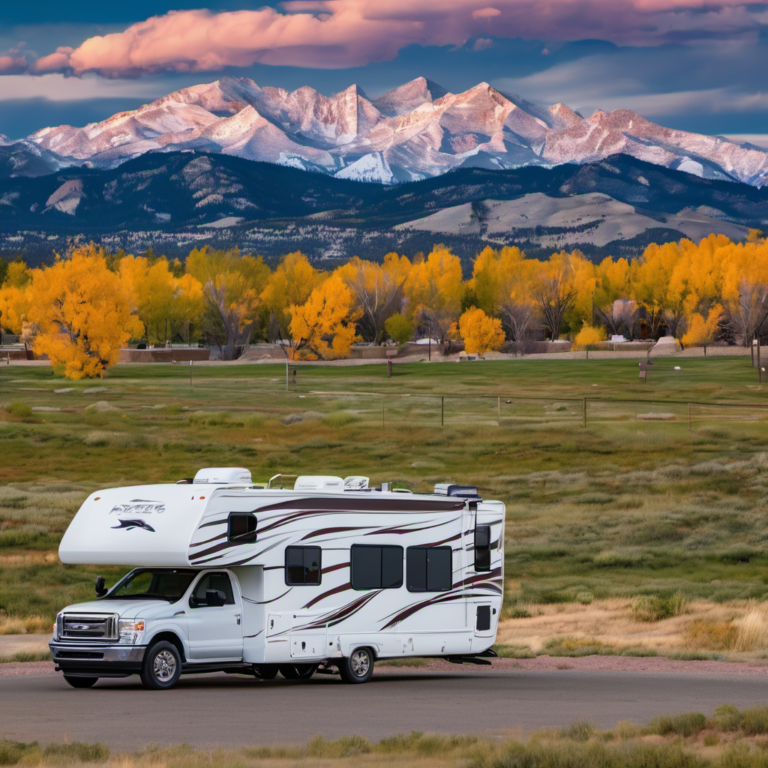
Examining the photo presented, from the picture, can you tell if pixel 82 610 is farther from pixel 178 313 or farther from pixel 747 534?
pixel 178 313

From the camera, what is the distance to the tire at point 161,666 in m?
16.8

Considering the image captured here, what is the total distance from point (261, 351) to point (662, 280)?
165 feet

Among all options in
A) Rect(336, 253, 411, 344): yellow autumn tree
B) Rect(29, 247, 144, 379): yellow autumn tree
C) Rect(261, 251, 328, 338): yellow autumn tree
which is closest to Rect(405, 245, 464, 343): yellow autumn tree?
Rect(336, 253, 411, 344): yellow autumn tree

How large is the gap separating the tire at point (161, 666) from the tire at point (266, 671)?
1654 millimetres

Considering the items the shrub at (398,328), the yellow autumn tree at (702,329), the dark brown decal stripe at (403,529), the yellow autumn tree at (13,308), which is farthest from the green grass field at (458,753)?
the yellow autumn tree at (13,308)

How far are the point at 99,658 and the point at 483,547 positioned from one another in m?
6.77

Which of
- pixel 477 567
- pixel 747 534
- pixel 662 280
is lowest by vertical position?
pixel 747 534

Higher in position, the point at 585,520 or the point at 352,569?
the point at 352,569

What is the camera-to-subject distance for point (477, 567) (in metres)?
20.2

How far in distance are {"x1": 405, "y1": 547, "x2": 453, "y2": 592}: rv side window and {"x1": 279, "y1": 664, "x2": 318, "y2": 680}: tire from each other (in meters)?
2.09

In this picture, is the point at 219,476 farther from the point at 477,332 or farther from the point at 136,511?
the point at 477,332

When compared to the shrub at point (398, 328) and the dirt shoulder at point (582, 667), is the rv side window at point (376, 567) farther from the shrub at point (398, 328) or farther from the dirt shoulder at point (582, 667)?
the shrub at point (398, 328)

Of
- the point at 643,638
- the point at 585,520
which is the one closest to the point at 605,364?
the point at 585,520

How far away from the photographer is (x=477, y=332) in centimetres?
12838
